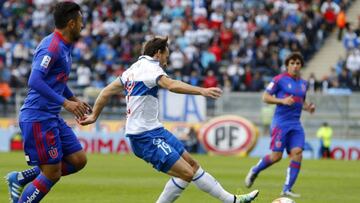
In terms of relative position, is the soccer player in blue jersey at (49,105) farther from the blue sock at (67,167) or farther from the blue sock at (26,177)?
the blue sock at (26,177)

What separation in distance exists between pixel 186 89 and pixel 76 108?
1.29m

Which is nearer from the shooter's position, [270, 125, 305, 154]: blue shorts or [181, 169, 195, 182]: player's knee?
[181, 169, 195, 182]: player's knee

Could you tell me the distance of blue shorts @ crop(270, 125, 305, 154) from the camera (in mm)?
16719

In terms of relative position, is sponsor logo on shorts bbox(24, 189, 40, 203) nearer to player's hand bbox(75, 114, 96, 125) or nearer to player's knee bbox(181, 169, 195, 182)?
player's hand bbox(75, 114, 96, 125)

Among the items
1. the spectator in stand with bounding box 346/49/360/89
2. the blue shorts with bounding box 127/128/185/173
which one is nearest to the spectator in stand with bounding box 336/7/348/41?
the spectator in stand with bounding box 346/49/360/89

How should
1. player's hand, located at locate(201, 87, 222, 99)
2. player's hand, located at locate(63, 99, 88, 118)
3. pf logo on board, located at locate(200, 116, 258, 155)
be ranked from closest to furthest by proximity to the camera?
player's hand, located at locate(201, 87, 222, 99) < player's hand, located at locate(63, 99, 88, 118) < pf logo on board, located at locate(200, 116, 258, 155)

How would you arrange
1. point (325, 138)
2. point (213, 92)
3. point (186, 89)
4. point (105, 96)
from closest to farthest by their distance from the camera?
point (213, 92)
point (186, 89)
point (105, 96)
point (325, 138)

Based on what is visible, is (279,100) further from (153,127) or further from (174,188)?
(153,127)

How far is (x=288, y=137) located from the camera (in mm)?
16828

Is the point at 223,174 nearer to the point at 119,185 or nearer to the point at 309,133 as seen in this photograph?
the point at 119,185

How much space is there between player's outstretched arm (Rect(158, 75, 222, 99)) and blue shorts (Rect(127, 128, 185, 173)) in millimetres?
708

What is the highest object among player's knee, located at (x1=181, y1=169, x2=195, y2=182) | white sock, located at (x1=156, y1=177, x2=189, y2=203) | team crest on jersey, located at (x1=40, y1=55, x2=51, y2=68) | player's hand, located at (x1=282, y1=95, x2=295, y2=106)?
team crest on jersey, located at (x1=40, y1=55, x2=51, y2=68)

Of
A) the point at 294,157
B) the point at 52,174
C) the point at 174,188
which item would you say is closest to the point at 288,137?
the point at 294,157

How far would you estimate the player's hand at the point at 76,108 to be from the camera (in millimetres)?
→ 10961
